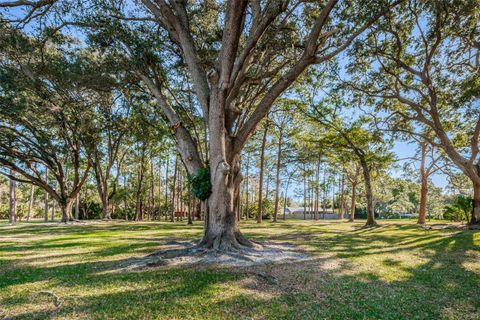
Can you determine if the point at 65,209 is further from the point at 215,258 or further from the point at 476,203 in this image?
the point at 476,203

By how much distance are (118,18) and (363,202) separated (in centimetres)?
4448

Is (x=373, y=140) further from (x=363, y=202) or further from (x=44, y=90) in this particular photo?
(x=363, y=202)

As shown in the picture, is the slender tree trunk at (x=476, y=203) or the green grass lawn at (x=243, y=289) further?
the slender tree trunk at (x=476, y=203)

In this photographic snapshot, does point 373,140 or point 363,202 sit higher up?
point 373,140

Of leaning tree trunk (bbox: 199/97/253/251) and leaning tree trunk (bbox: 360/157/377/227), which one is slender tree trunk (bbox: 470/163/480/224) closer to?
leaning tree trunk (bbox: 360/157/377/227)

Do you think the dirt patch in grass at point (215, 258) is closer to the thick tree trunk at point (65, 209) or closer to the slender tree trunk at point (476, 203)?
the slender tree trunk at point (476, 203)

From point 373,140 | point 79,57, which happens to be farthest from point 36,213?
point 373,140

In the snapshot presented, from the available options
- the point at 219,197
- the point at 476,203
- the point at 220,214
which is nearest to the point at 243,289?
the point at 220,214

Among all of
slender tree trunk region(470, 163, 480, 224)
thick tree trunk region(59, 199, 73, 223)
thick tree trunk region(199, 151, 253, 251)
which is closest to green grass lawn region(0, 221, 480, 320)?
thick tree trunk region(199, 151, 253, 251)

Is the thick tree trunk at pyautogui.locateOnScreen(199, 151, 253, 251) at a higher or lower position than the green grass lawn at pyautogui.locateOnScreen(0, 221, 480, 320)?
higher

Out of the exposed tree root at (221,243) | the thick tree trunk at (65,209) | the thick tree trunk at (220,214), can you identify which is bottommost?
the thick tree trunk at (65,209)

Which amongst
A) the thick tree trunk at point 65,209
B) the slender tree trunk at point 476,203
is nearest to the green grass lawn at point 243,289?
the slender tree trunk at point 476,203

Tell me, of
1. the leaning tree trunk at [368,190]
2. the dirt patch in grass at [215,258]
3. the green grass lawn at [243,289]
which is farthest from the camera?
the leaning tree trunk at [368,190]

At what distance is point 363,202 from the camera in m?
44.3
